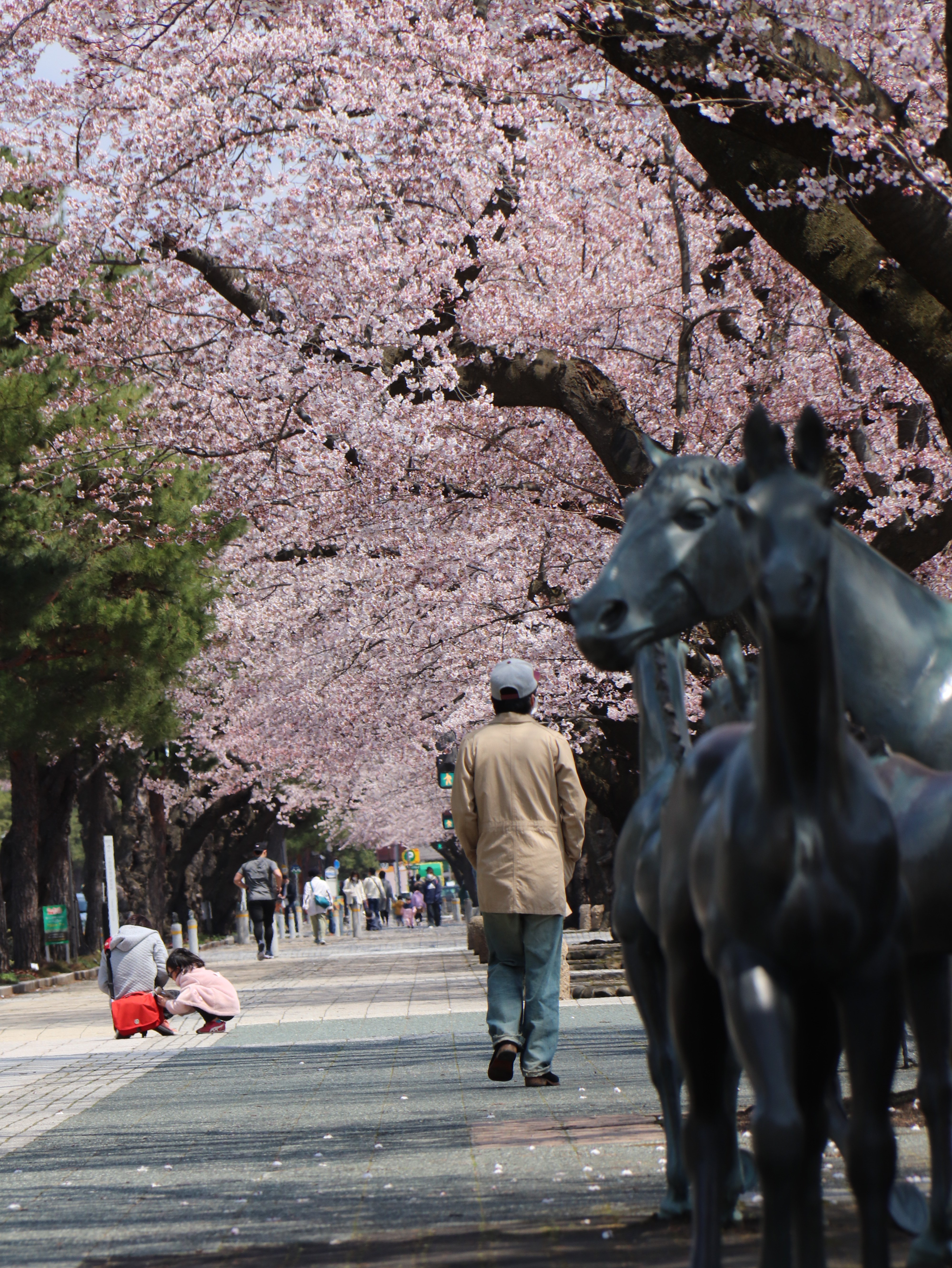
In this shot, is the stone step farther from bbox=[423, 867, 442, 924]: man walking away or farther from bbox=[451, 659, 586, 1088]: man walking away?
bbox=[423, 867, 442, 924]: man walking away

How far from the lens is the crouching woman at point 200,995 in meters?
14.3

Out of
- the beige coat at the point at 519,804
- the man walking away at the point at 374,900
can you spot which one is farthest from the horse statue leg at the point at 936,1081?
the man walking away at the point at 374,900

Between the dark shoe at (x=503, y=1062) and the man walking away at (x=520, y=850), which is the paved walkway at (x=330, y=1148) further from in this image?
the man walking away at (x=520, y=850)

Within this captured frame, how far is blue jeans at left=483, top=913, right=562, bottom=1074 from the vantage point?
851 cm

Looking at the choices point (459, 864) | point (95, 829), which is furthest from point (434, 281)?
point (459, 864)

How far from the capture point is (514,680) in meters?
8.66

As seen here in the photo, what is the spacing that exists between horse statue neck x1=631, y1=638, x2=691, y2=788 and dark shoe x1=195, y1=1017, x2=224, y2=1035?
10724 mm

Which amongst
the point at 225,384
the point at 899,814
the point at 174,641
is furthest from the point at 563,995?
the point at 899,814

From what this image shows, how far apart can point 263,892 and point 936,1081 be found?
2734 centimetres

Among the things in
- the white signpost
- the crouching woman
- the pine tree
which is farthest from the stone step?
the pine tree

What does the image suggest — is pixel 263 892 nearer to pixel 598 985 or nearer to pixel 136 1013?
pixel 598 985

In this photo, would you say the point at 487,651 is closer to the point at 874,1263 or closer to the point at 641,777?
the point at 641,777

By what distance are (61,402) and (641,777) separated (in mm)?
16669

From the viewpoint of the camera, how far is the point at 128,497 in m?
20.6
